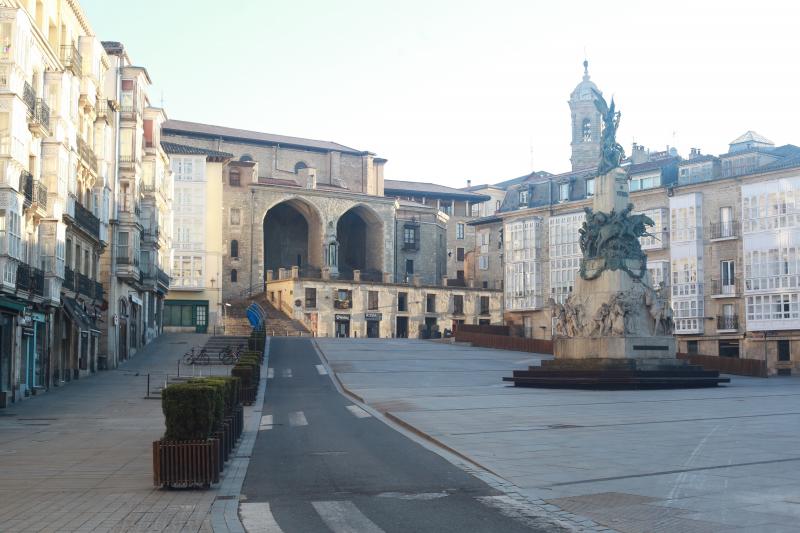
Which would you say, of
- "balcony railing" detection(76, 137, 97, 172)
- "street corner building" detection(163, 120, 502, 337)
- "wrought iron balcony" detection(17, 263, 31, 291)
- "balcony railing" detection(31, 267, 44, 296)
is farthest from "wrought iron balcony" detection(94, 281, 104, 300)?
"street corner building" detection(163, 120, 502, 337)

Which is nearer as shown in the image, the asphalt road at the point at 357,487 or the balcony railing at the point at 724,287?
the asphalt road at the point at 357,487

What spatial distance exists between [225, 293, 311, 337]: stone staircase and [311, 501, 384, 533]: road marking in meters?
62.1

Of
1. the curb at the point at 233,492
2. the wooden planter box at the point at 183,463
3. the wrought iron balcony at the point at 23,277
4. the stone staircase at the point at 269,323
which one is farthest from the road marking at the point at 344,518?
the stone staircase at the point at 269,323

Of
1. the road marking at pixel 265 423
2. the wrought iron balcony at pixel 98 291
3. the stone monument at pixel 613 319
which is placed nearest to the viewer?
the road marking at pixel 265 423

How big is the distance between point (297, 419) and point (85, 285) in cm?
1996

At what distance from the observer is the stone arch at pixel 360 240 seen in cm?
9150

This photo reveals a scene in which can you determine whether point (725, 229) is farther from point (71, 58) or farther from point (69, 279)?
point (71, 58)

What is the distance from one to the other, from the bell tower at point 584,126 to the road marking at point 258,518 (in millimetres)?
104104

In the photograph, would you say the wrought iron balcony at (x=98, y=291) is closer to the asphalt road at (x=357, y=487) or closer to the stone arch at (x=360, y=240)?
the asphalt road at (x=357, y=487)

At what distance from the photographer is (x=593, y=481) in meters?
13.3

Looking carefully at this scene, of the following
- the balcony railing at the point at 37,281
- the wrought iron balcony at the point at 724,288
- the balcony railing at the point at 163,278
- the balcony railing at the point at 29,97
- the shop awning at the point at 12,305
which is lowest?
the shop awning at the point at 12,305

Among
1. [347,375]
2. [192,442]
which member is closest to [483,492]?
[192,442]

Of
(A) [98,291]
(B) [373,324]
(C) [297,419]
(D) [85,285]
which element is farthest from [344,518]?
(B) [373,324]

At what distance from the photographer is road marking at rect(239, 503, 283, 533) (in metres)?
10.2
